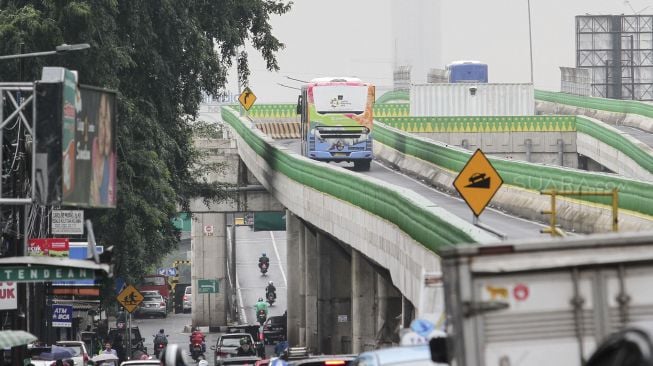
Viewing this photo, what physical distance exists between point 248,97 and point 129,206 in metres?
35.0

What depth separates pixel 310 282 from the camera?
6619cm

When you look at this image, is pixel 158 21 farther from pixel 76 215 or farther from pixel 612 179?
pixel 612 179

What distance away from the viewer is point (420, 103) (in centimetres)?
9675

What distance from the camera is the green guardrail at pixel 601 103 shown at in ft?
284

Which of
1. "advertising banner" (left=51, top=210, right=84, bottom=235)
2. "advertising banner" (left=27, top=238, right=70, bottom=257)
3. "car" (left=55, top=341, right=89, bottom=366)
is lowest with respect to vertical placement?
"car" (left=55, top=341, right=89, bottom=366)

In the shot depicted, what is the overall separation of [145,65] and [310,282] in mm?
21476

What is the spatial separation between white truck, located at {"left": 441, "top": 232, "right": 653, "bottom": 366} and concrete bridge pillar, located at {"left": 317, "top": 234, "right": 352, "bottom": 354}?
49759 mm

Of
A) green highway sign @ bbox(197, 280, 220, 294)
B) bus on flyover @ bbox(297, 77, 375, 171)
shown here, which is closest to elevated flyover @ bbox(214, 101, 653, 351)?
bus on flyover @ bbox(297, 77, 375, 171)

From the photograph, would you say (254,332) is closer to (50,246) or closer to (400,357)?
(50,246)

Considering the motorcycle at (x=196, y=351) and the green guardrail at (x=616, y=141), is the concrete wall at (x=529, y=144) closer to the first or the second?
the green guardrail at (x=616, y=141)

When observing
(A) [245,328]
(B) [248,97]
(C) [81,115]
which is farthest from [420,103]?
(C) [81,115]

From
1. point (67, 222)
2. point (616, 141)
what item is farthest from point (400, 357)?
point (616, 141)

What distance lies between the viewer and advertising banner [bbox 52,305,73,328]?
44.8 metres

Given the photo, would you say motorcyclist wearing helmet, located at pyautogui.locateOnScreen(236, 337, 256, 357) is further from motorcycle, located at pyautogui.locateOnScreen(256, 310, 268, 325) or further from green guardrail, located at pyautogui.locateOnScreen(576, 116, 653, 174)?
motorcycle, located at pyautogui.locateOnScreen(256, 310, 268, 325)
